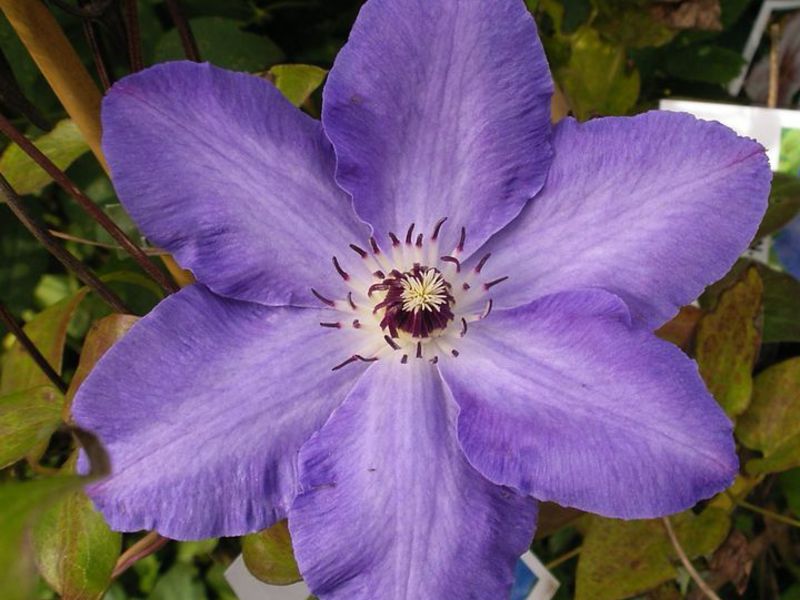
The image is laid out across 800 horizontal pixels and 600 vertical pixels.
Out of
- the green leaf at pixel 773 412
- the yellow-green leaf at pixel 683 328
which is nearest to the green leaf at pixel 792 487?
the green leaf at pixel 773 412

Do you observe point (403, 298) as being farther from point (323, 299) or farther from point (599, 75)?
point (599, 75)

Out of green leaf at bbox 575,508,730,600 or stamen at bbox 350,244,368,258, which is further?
green leaf at bbox 575,508,730,600

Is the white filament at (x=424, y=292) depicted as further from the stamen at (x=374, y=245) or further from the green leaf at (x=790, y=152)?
the green leaf at (x=790, y=152)

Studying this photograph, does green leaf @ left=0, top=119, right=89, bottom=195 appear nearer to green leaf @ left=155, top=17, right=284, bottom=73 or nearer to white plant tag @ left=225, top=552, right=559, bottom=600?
green leaf @ left=155, top=17, right=284, bottom=73

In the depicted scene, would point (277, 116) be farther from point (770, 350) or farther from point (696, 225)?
point (770, 350)

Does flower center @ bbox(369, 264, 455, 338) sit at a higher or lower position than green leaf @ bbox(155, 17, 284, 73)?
lower

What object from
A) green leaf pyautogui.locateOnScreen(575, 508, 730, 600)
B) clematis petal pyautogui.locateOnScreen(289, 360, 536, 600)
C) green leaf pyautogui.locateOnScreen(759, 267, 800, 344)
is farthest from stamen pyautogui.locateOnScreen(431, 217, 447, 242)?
green leaf pyautogui.locateOnScreen(759, 267, 800, 344)

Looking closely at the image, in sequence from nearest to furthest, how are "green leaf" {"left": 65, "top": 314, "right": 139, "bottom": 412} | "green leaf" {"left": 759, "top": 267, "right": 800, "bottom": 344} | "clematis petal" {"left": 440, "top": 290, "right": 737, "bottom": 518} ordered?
"clematis petal" {"left": 440, "top": 290, "right": 737, "bottom": 518} < "green leaf" {"left": 65, "top": 314, "right": 139, "bottom": 412} < "green leaf" {"left": 759, "top": 267, "right": 800, "bottom": 344}

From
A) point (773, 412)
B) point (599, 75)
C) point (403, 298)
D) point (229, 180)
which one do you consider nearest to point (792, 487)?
point (773, 412)
